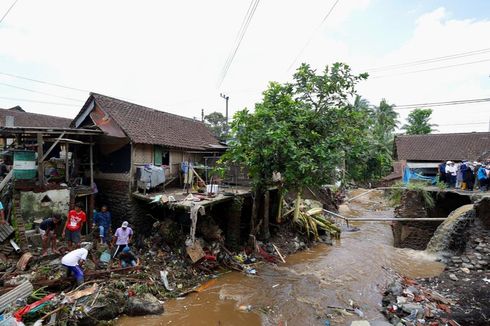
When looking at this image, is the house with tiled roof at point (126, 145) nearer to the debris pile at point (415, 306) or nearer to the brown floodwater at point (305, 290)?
the brown floodwater at point (305, 290)

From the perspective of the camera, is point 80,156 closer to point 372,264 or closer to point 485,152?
point 372,264

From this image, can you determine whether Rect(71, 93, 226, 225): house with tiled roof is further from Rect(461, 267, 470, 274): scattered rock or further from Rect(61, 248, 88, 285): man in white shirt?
Rect(461, 267, 470, 274): scattered rock

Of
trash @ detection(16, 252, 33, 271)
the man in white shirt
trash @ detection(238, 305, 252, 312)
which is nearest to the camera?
the man in white shirt

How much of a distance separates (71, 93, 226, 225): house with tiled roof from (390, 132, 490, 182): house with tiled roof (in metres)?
20.1

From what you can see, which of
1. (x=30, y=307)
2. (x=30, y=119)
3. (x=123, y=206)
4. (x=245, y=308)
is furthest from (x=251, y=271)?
(x=30, y=119)

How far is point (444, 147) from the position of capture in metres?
25.8

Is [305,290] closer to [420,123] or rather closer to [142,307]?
[142,307]

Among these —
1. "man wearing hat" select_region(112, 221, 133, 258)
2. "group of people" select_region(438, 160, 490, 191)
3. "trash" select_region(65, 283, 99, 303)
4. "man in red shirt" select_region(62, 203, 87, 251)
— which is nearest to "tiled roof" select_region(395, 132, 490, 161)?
"group of people" select_region(438, 160, 490, 191)

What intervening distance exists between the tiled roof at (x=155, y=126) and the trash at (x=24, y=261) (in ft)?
19.5

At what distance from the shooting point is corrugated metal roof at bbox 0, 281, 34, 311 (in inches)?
272

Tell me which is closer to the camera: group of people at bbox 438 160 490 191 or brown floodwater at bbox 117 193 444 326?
brown floodwater at bbox 117 193 444 326

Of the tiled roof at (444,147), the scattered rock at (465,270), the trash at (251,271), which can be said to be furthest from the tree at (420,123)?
the trash at (251,271)

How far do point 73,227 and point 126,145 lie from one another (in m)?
4.67

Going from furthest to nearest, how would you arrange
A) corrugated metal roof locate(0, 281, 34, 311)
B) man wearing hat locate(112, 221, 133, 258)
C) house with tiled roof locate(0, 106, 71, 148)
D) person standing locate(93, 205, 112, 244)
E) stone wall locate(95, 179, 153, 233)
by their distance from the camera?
1. house with tiled roof locate(0, 106, 71, 148)
2. stone wall locate(95, 179, 153, 233)
3. person standing locate(93, 205, 112, 244)
4. man wearing hat locate(112, 221, 133, 258)
5. corrugated metal roof locate(0, 281, 34, 311)
